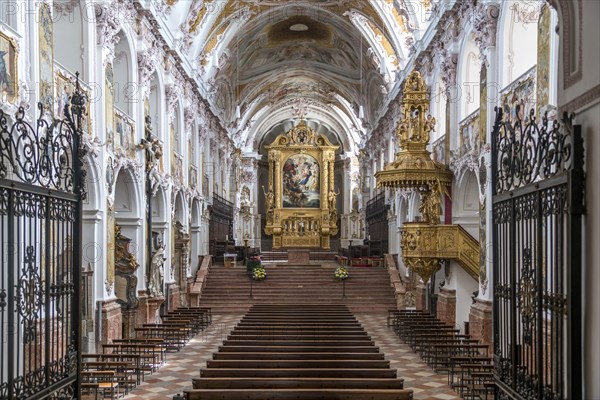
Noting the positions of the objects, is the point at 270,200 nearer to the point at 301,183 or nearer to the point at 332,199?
the point at 301,183

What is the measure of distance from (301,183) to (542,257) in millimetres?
39032

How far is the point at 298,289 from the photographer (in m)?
25.5

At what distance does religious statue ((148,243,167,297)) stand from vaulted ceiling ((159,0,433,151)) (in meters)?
7.70

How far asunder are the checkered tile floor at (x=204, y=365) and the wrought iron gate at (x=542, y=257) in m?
4.43

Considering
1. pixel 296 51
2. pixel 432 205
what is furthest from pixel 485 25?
pixel 296 51

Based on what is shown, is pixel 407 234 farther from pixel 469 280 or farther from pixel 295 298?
pixel 295 298

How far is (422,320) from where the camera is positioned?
16516 millimetres

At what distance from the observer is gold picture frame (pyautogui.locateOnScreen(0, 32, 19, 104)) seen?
9.25 metres

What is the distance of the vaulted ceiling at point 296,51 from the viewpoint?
23484 mm

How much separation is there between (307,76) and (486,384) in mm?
30786

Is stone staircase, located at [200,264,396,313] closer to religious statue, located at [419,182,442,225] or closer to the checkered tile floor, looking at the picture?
the checkered tile floor

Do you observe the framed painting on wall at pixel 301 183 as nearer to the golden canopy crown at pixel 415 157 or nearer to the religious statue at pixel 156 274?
the religious statue at pixel 156 274

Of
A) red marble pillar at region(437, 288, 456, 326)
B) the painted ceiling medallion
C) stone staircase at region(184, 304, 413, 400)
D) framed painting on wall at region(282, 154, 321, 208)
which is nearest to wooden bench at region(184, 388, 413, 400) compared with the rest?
stone staircase at region(184, 304, 413, 400)

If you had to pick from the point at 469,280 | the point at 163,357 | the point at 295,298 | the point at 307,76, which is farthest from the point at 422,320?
the point at 307,76
